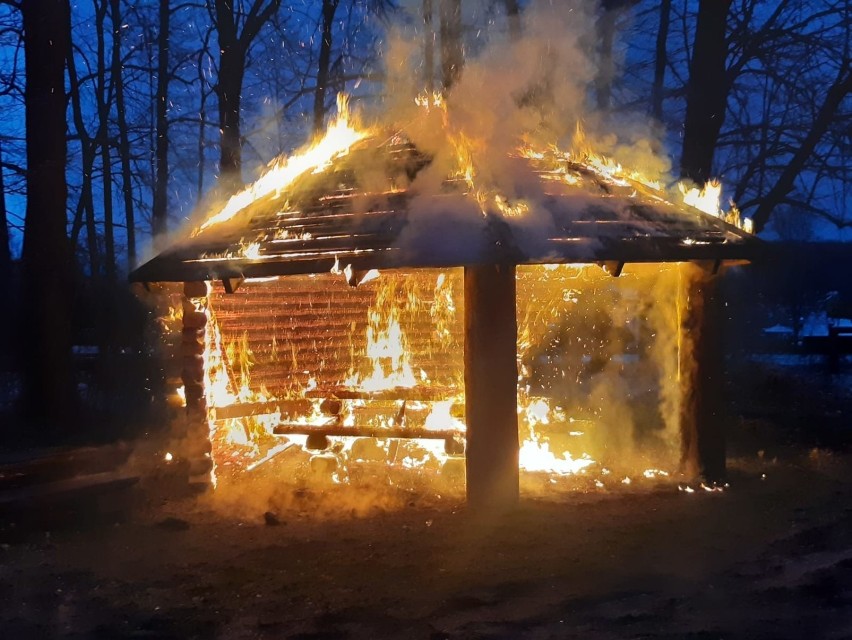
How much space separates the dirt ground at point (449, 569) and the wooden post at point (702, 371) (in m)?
0.41

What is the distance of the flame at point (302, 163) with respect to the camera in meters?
8.16

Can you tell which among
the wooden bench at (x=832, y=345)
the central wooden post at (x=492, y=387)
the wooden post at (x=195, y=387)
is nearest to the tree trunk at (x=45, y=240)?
the wooden post at (x=195, y=387)

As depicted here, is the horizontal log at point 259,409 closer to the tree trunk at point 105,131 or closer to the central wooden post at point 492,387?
the central wooden post at point 492,387

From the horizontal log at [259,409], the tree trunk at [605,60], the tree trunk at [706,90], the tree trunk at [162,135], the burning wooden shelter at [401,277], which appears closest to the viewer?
the burning wooden shelter at [401,277]

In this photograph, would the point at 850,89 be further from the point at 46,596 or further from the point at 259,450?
the point at 46,596

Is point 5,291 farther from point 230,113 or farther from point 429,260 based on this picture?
point 429,260

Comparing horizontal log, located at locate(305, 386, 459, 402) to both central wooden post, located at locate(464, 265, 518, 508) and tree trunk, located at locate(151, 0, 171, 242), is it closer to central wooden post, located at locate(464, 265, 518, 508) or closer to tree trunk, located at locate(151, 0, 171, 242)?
central wooden post, located at locate(464, 265, 518, 508)

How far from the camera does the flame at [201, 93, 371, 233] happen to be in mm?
8156

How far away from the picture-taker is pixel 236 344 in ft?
29.1

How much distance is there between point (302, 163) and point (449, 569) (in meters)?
4.88

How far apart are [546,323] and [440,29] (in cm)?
487

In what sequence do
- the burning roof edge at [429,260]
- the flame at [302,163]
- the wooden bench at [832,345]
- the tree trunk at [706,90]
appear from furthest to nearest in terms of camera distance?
the wooden bench at [832,345] < the tree trunk at [706,90] < the flame at [302,163] < the burning roof edge at [429,260]

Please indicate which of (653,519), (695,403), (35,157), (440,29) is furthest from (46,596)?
(440,29)

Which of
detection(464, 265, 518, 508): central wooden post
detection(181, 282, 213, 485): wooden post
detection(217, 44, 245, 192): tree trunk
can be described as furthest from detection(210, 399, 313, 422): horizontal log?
detection(217, 44, 245, 192): tree trunk
